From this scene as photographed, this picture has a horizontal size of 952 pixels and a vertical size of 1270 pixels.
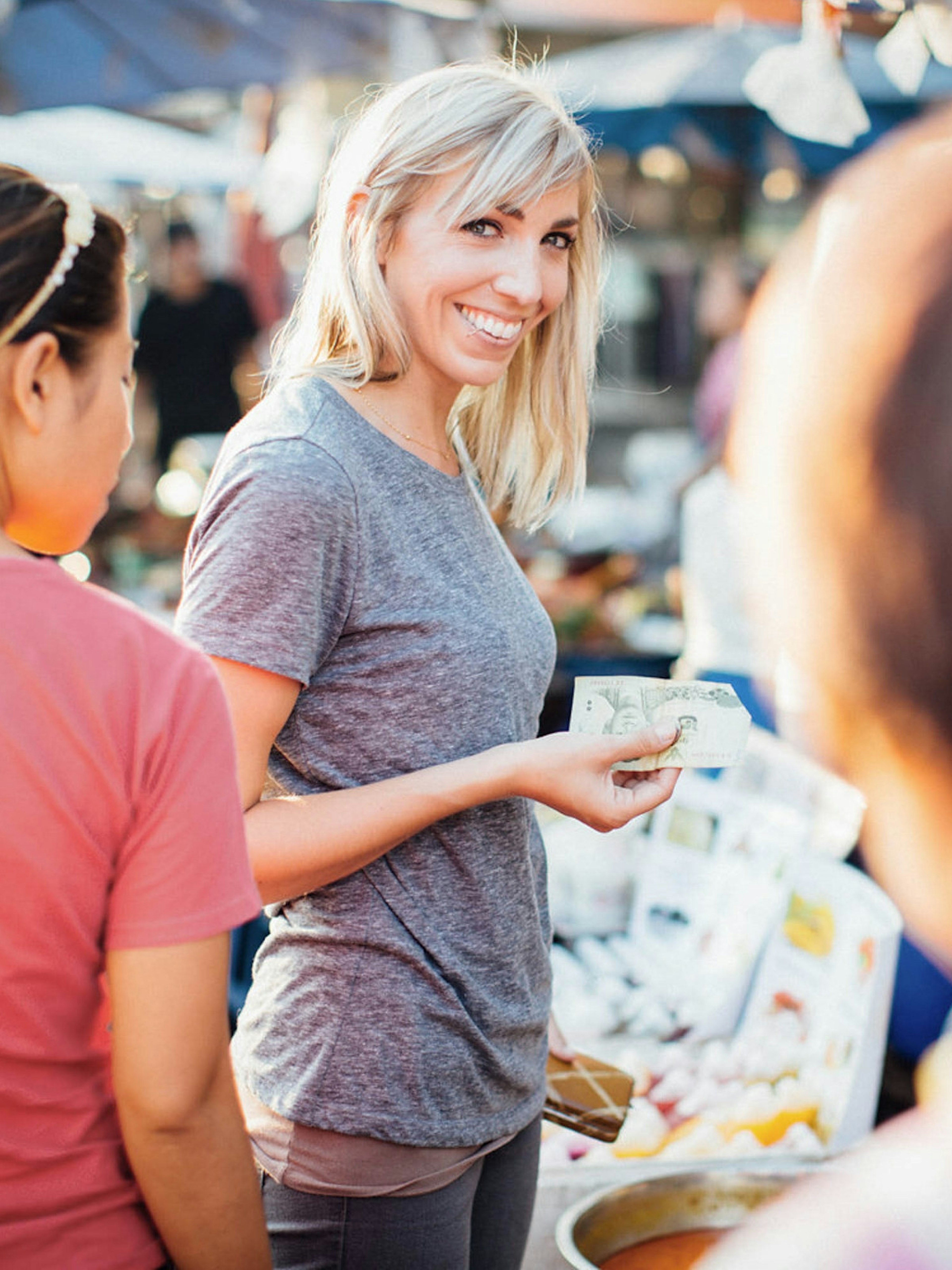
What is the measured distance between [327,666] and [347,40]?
4.70 m

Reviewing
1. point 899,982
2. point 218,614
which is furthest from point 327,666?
point 899,982

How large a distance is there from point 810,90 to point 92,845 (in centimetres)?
211

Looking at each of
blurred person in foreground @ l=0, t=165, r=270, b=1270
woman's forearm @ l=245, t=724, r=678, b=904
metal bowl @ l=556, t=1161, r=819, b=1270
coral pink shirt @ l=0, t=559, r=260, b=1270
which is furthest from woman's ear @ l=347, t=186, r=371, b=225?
metal bowl @ l=556, t=1161, r=819, b=1270

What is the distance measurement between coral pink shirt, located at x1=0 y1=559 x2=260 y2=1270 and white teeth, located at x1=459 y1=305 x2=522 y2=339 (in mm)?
774

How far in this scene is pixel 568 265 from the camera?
6.00 ft

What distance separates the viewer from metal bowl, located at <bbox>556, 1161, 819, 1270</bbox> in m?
1.78

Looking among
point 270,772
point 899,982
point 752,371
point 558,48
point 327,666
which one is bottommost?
point 899,982

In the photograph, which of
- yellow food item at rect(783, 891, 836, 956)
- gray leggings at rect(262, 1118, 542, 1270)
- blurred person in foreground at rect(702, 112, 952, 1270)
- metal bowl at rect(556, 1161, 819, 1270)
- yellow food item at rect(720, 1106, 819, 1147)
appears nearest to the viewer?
blurred person in foreground at rect(702, 112, 952, 1270)

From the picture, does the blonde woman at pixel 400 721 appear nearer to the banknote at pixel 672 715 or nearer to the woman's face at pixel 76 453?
the banknote at pixel 672 715

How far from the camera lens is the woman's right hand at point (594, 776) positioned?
4.67 feet

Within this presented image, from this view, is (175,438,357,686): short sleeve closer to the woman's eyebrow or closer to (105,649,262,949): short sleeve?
(105,649,262,949): short sleeve

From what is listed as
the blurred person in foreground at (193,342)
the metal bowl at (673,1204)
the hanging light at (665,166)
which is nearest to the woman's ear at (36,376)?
the metal bowl at (673,1204)

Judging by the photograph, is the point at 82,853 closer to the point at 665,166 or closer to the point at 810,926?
the point at 810,926

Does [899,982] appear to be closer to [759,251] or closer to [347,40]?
[347,40]
